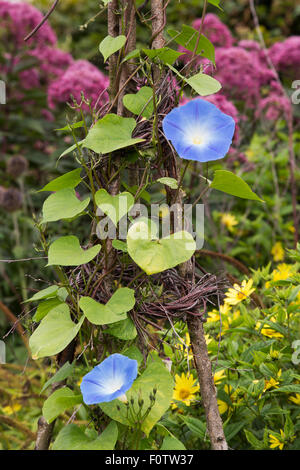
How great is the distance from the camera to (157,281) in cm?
84

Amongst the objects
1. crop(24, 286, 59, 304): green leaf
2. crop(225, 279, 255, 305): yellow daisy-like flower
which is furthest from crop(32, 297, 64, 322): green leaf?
crop(225, 279, 255, 305): yellow daisy-like flower

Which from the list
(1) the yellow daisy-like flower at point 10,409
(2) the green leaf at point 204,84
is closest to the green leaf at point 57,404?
(2) the green leaf at point 204,84

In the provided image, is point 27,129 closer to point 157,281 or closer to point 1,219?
point 1,219

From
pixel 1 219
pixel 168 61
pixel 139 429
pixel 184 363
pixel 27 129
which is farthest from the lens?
pixel 27 129

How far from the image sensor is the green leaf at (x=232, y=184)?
2.38 ft

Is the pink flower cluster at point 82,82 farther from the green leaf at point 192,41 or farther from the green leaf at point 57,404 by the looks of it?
the green leaf at point 57,404

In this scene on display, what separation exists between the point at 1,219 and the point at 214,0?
5.97 feet

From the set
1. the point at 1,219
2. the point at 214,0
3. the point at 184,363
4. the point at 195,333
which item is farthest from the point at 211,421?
the point at 1,219

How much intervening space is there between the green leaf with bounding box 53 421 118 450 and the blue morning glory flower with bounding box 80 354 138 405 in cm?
6

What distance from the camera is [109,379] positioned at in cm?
71

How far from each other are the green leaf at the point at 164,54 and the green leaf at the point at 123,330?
1.30 ft

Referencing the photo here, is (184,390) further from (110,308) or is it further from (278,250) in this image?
(278,250)

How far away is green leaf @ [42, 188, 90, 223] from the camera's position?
2.48 feet
